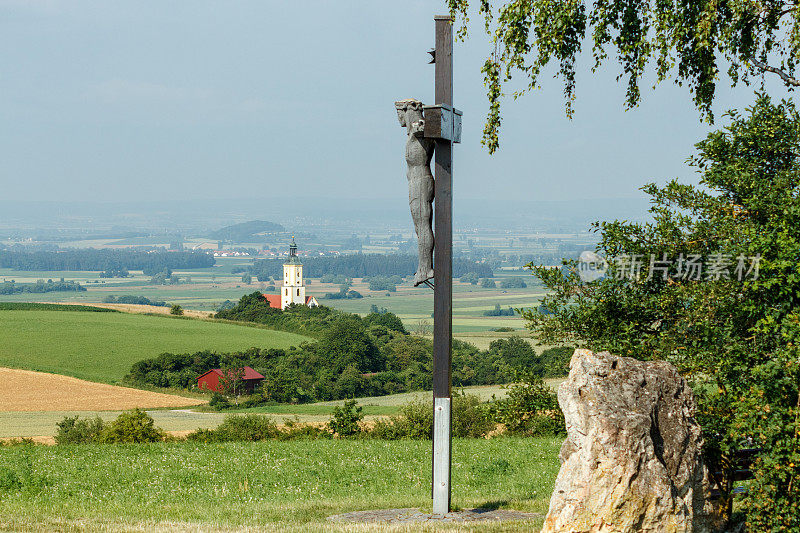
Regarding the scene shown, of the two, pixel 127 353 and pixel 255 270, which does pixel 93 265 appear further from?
pixel 127 353

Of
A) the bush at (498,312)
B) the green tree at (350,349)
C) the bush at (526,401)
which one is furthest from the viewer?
the bush at (498,312)

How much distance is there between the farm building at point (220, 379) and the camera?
48.8 m

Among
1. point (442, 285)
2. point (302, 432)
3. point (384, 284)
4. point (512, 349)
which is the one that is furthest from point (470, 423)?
point (384, 284)

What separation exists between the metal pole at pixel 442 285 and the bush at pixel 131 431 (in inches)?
593

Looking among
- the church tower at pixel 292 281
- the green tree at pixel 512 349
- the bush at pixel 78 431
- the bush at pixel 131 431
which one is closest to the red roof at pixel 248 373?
the green tree at pixel 512 349

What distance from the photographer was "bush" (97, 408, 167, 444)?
2105 cm

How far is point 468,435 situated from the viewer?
2495cm

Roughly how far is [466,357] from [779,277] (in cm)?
3747

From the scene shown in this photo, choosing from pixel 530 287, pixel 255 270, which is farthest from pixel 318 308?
pixel 255 270

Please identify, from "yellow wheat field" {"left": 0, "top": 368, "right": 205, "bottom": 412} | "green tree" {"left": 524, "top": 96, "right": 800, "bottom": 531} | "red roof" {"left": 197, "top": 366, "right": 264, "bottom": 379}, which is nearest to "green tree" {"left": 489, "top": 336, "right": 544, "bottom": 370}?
"red roof" {"left": 197, "top": 366, "right": 264, "bottom": 379}

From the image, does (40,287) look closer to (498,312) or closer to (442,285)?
(498,312)

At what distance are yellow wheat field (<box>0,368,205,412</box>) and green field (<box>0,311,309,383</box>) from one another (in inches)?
101

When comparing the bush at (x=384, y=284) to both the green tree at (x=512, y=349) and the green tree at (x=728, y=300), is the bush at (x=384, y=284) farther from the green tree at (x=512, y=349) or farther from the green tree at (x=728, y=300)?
A: the green tree at (x=728, y=300)

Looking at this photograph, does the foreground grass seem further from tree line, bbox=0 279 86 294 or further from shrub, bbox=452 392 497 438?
tree line, bbox=0 279 86 294
